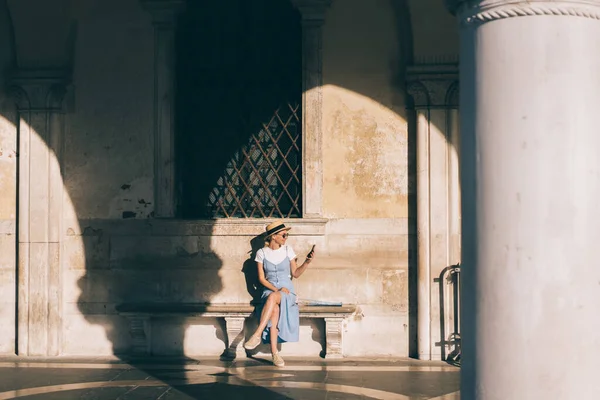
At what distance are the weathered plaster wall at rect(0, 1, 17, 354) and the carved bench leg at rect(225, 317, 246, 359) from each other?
2.39m

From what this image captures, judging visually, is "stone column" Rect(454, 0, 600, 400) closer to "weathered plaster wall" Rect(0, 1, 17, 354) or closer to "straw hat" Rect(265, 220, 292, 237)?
"straw hat" Rect(265, 220, 292, 237)

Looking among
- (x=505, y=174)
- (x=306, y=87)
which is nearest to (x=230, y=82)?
(x=306, y=87)

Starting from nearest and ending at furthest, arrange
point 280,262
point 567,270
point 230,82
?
point 567,270, point 280,262, point 230,82

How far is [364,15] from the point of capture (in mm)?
11250

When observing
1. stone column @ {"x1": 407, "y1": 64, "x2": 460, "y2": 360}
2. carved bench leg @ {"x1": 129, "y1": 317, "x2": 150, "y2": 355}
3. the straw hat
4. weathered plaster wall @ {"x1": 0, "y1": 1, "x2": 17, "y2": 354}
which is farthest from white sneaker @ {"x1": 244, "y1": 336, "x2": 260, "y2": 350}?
weathered plaster wall @ {"x1": 0, "y1": 1, "x2": 17, "y2": 354}

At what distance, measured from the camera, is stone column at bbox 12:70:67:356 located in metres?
11.3

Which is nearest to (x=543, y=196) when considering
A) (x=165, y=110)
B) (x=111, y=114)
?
(x=165, y=110)

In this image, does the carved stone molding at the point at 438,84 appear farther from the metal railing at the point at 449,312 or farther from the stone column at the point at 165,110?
the stone column at the point at 165,110

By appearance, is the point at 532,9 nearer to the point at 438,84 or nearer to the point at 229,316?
the point at 438,84

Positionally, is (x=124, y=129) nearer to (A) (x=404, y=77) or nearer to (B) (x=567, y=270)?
(A) (x=404, y=77)

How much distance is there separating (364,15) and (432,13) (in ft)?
2.45

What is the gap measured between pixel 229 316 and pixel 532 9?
697 cm

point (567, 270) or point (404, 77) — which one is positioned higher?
point (404, 77)

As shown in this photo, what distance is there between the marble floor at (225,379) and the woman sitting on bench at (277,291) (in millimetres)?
302
